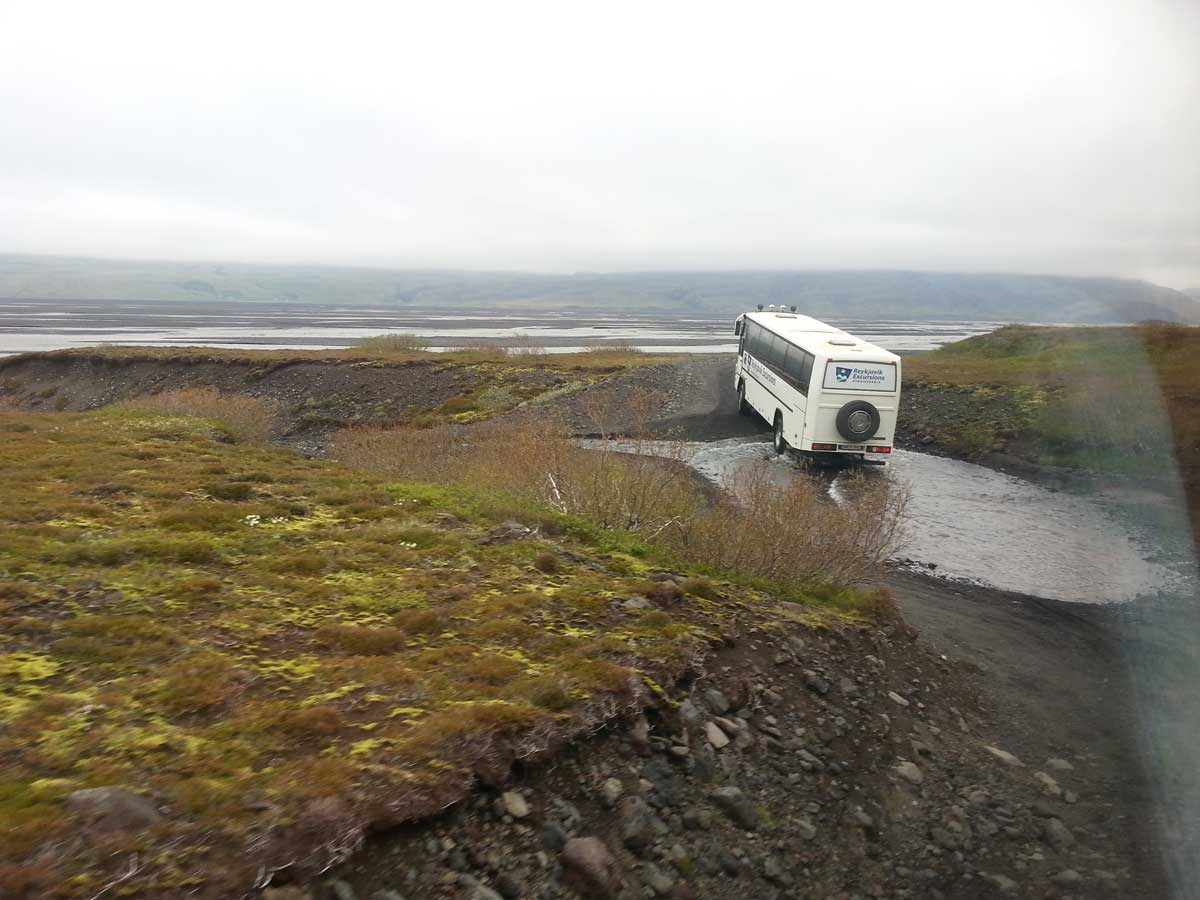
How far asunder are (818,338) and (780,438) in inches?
129

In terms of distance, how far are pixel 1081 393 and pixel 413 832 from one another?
30540 mm

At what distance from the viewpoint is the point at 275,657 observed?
19.4ft

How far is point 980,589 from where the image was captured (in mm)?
13312

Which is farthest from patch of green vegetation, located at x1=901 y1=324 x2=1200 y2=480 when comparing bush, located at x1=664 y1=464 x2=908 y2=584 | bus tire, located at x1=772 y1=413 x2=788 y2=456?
bush, located at x1=664 y1=464 x2=908 y2=584

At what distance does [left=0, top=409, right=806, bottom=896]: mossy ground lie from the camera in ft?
12.7

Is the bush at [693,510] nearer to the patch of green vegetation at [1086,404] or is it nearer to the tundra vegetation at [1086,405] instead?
the tundra vegetation at [1086,405]

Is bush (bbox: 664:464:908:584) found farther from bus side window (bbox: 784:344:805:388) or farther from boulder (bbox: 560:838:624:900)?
bus side window (bbox: 784:344:805:388)

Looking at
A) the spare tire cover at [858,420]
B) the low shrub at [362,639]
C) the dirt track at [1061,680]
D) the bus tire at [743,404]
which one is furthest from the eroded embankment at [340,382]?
the low shrub at [362,639]

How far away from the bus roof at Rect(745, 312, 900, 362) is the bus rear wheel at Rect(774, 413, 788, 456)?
2472mm

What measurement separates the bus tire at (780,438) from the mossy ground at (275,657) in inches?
603

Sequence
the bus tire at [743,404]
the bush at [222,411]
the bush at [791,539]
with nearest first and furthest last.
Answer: the bush at [791,539], the bush at [222,411], the bus tire at [743,404]

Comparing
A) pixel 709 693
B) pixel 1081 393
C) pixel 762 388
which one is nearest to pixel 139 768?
pixel 709 693

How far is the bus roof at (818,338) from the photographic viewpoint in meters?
22.4

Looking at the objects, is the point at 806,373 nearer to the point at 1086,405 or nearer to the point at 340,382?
the point at 1086,405
